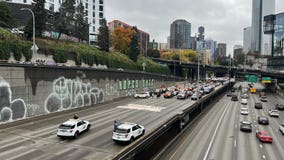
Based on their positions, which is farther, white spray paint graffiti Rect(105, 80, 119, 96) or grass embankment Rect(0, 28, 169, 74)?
white spray paint graffiti Rect(105, 80, 119, 96)

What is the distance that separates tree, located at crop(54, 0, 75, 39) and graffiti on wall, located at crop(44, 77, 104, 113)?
133 ft

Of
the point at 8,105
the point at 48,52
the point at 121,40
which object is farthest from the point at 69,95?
the point at 121,40

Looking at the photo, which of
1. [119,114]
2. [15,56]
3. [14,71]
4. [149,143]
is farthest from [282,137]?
[15,56]

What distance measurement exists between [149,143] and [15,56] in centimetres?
2858

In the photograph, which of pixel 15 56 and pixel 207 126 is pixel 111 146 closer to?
pixel 207 126

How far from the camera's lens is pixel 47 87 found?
3831 cm

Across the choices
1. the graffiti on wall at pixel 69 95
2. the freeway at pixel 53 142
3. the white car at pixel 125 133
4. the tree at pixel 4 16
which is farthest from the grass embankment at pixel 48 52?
the white car at pixel 125 133

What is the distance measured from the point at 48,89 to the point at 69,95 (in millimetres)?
5123

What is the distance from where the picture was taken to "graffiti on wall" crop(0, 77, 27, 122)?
30828 mm

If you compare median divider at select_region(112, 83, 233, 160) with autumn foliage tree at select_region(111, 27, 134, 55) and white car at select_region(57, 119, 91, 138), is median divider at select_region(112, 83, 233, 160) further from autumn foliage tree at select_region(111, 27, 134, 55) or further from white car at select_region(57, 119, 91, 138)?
autumn foliage tree at select_region(111, 27, 134, 55)

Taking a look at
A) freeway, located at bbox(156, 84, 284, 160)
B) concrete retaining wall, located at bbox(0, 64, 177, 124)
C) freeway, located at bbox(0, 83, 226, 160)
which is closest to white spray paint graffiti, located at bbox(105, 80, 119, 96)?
concrete retaining wall, located at bbox(0, 64, 177, 124)

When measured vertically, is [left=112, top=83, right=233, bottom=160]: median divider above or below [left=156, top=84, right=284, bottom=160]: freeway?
above

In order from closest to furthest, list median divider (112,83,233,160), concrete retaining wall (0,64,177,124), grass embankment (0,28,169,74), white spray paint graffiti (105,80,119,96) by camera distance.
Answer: median divider (112,83,233,160) < concrete retaining wall (0,64,177,124) < grass embankment (0,28,169,74) < white spray paint graffiti (105,80,119,96)

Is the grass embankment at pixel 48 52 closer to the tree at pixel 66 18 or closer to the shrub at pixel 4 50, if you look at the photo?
the shrub at pixel 4 50
